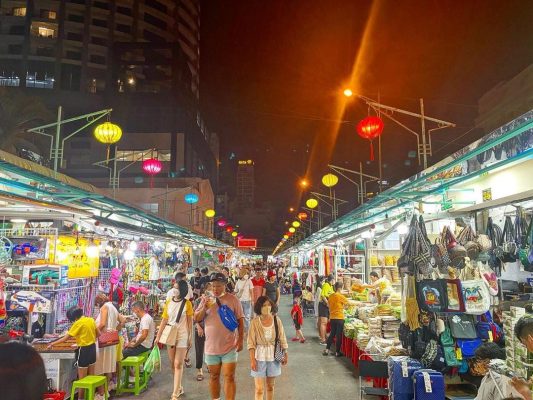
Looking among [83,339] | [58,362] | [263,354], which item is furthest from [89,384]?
[263,354]

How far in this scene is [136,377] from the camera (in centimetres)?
763

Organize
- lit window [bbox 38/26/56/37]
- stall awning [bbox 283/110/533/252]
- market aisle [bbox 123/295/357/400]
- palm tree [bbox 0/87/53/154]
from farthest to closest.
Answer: lit window [bbox 38/26/56/37] < palm tree [bbox 0/87/53/154] < market aisle [bbox 123/295/357/400] < stall awning [bbox 283/110/533/252]

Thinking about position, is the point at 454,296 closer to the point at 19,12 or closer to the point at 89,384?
the point at 89,384

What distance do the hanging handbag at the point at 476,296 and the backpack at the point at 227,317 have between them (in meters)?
3.36

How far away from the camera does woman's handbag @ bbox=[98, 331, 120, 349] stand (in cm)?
731

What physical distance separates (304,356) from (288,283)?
67.4 feet

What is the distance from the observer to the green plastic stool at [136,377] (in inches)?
300

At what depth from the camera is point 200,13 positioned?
8669cm

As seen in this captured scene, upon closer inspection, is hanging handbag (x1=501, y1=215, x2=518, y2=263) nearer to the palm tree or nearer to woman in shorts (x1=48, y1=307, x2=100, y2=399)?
woman in shorts (x1=48, y1=307, x2=100, y2=399)

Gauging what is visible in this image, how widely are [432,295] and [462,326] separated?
605mm

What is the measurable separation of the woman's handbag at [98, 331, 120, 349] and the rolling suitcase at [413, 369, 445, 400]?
5.08m

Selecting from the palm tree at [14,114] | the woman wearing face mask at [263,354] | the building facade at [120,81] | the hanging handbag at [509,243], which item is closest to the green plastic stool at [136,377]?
the woman wearing face mask at [263,354]

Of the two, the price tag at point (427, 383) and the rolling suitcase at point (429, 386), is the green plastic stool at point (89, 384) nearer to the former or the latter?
the rolling suitcase at point (429, 386)

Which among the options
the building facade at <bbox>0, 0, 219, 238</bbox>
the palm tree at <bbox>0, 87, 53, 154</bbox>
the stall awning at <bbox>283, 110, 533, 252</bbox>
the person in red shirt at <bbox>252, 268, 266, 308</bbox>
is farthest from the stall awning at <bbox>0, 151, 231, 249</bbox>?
the building facade at <bbox>0, 0, 219, 238</bbox>
